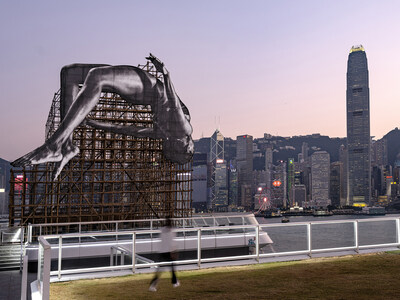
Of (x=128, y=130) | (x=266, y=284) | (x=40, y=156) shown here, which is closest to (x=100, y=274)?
(x=266, y=284)

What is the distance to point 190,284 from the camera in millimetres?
8203

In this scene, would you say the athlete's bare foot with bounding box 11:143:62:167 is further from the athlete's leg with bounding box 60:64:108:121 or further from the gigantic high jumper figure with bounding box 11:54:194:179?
the athlete's leg with bounding box 60:64:108:121

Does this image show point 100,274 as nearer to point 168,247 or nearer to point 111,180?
point 168,247

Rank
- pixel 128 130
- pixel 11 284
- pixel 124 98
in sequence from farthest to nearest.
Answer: pixel 128 130 → pixel 124 98 → pixel 11 284

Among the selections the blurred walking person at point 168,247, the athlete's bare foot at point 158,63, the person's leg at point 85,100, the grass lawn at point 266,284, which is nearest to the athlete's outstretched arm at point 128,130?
the person's leg at point 85,100

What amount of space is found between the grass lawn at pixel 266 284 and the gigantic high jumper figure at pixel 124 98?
76.5 feet

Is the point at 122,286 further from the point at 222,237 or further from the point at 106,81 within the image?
the point at 106,81

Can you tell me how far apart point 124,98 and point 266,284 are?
92.4 ft

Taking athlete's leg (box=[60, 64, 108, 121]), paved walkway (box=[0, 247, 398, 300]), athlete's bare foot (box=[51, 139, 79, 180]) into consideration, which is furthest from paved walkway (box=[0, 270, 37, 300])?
athlete's leg (box=[60, 64, 108, 121])

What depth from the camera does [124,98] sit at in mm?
34531

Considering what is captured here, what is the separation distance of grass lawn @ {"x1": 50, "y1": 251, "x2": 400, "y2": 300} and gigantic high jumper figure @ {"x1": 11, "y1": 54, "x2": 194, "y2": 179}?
23.3 metres

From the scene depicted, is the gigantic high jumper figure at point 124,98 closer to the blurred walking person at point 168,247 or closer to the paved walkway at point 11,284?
the paved walkway at point 11,284

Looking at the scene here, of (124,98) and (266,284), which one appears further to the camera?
(124,98)

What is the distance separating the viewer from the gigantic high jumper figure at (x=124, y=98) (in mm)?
30578
